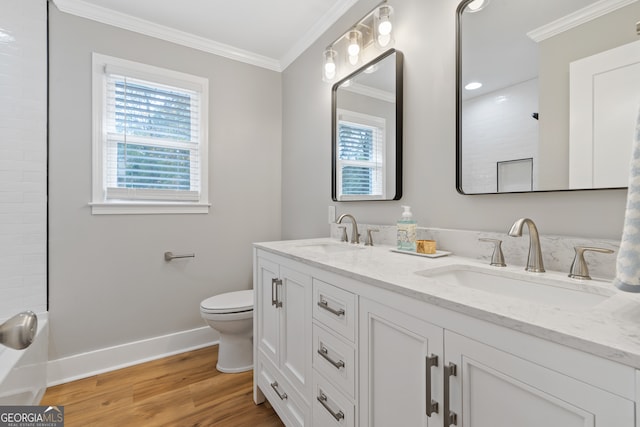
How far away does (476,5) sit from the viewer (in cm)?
119

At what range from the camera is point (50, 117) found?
6.14 ft

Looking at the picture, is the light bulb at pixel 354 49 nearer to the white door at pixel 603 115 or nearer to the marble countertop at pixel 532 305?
the white door at pixel 603 115

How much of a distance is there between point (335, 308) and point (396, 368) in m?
0.30

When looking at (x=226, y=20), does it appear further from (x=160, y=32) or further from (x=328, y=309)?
(x=328, y=309)

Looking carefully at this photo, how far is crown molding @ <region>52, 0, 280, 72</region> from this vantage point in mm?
1931

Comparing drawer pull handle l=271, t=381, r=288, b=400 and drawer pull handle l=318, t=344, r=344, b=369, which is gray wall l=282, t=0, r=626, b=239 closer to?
drawer pull handle l=318, t=344, r=344, b=369

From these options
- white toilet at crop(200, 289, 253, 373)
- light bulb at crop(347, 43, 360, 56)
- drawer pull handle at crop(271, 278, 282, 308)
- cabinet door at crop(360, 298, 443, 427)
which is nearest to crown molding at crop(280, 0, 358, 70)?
light bulb at crop(347, 43, 360, 56)

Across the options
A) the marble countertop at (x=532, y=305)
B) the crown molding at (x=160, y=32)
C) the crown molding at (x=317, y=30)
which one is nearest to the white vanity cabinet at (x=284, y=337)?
the marble countertop at (x=532, y=305)

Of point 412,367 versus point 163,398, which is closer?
point 412,367

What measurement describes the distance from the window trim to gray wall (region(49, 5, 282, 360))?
0.04 metres

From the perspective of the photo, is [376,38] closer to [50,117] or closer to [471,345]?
[471,345]

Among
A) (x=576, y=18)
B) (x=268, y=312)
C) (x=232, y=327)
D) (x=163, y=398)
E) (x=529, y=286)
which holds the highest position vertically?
(x=576, y=18)

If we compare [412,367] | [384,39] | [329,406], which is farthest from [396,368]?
[384,39]

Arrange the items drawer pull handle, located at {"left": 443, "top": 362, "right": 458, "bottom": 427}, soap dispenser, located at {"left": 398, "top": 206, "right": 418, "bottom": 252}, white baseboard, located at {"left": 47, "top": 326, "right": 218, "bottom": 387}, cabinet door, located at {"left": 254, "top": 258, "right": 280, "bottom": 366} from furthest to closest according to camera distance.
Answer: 1. white baseboard, located at {"left": 47, "top": 326, "right": 218, "bottom": 387}
2. cabinet door, located at {"left": 254, "top": 258, "right": 280, "bottom": 366}
3. soap dispenser, located at {"left": 398, "top": 206, "right": 418, "bottom": 252}
4. drawer pull handle, located at {"left": 443, "top": 362, "right": 458, "bottom": 427}
